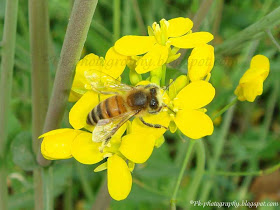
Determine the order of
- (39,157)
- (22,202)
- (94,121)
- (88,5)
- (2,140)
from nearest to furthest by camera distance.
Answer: (88,5) < (94,121) < (39,157) < (2,140) < (22,202)

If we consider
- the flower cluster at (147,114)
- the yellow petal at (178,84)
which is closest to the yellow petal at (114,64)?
the flower cluster at (147,114)

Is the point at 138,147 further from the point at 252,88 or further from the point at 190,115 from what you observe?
the point at 252,88

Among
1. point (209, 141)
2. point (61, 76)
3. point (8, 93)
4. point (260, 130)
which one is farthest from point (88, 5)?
point (260, 130)

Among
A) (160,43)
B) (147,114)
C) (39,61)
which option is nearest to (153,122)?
(147,114)

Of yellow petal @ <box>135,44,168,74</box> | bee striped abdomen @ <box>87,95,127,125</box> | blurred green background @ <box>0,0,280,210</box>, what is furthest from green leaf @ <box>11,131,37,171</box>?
yellow petal @ <box>135,44,168,74</box>

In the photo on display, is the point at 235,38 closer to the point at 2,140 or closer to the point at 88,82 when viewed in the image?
the point at 88,82

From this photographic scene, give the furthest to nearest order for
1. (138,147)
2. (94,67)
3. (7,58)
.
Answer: (7,58), (94,67), (138,147)
